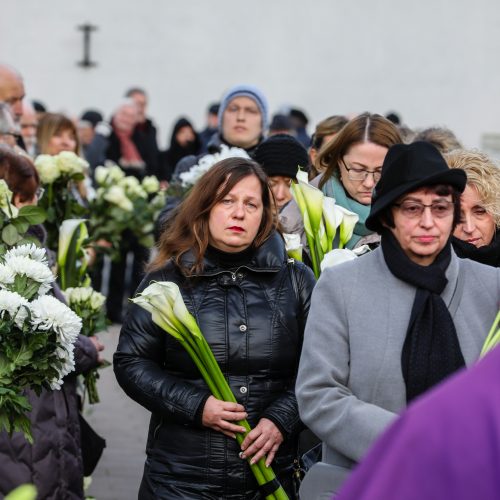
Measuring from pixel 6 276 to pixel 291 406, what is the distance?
1.01 m

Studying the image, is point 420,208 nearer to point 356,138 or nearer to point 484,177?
point 484,177

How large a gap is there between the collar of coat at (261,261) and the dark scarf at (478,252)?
2.18ft

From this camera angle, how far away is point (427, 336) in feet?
11.2

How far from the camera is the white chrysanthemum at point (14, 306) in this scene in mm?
4039

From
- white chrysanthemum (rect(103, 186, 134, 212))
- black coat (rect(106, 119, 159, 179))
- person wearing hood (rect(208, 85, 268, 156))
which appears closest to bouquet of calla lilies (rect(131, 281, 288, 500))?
person wearing hood (rect(208, 85, 268, 156))

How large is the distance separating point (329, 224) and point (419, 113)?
15.0 m

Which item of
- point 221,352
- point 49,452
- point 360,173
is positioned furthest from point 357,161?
point 49,452

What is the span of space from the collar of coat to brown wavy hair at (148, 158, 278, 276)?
3cm

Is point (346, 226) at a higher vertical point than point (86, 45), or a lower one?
higher

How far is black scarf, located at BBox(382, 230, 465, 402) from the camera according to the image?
341 centimetres

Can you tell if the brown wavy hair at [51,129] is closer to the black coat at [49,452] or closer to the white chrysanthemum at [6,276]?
the black coat at [49,452]

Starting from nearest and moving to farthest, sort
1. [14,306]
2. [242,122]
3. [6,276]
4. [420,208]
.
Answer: [420,208] < [14,306] < [6,276] < [242,122]

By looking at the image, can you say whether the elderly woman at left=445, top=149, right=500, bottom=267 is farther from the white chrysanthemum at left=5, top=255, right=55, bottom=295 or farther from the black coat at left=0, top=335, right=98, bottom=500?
the black coat at left=0, top=335, right=98, bottom=500

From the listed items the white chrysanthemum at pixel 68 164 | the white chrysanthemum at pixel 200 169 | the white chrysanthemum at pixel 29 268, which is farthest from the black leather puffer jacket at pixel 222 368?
the white chrysanthemum at pixel 68 164
